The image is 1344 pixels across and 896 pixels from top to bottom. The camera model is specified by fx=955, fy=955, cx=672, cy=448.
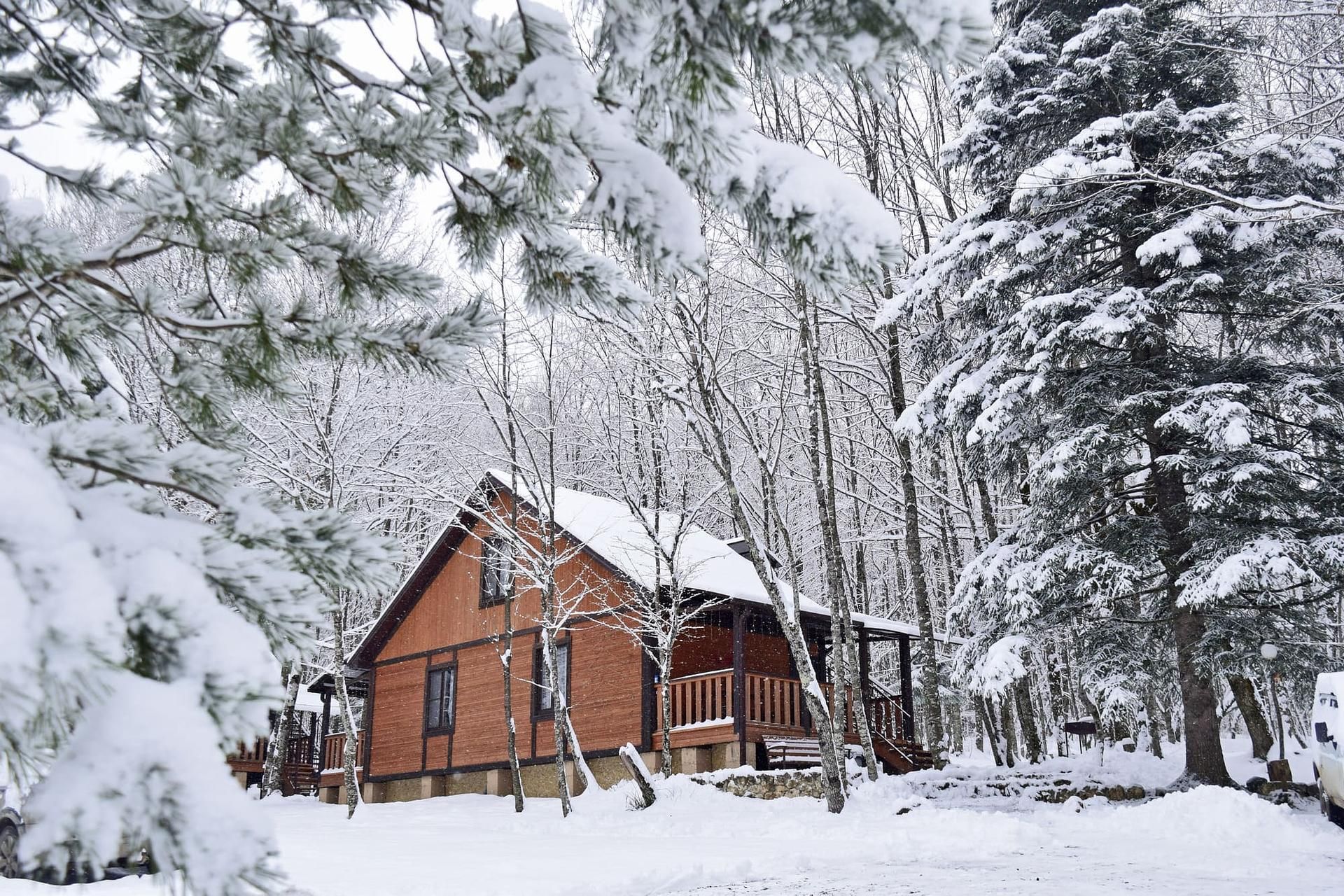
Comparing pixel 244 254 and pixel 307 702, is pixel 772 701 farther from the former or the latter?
pixel 307 702

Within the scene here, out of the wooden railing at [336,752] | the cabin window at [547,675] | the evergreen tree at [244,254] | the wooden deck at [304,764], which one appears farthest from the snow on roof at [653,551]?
the evergreen tree at [244,254]

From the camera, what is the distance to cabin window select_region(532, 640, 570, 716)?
19.6m

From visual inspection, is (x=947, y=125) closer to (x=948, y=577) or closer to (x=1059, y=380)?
(x=1059, y=380)

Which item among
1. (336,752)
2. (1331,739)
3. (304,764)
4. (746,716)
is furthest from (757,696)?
(304,764)

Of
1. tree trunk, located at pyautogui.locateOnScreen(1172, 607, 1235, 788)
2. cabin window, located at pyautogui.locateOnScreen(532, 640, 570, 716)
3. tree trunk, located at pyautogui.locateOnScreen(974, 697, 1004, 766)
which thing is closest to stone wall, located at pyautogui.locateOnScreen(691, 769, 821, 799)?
tree trunk, located at pyautogui.locateOnScreen(974, 697, 1004, 766)

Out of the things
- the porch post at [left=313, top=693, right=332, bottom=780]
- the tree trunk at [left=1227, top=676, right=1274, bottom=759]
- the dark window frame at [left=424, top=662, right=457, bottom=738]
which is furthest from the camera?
the porch post at [left=313, top=693, right=332, bottom=780]

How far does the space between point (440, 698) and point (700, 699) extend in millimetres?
7843

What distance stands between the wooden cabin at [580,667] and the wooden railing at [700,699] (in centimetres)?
3

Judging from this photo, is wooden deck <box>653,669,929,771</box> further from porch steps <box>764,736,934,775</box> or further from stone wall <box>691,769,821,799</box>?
stone wall <box>691,769,821,799</box>

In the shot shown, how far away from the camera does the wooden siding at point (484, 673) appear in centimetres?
1859

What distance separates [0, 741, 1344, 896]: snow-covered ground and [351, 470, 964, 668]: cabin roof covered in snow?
13.8 feet

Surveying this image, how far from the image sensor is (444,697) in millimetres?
21797

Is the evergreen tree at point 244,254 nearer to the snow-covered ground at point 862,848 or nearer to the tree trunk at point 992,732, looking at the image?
the snow-covered ground at point 862,848

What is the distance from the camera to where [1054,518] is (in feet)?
42.1
